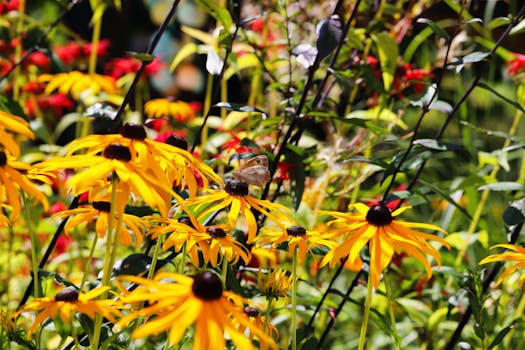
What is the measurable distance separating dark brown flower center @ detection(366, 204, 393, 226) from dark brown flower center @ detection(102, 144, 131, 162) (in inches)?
9.0

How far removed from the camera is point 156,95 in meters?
3.47

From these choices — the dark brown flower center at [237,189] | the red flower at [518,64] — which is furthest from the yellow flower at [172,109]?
the dark brown flower center at [237,189]

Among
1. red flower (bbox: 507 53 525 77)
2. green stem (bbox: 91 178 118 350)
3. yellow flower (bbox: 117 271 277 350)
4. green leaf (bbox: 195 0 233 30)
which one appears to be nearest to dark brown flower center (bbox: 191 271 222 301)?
yellow flower (bbox: 117 271 277 350)

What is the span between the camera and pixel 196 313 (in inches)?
18.0

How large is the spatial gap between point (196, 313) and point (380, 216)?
0.82ft

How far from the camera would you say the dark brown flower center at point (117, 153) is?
0.57m

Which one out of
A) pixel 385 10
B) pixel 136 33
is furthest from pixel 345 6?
pixel 136 33

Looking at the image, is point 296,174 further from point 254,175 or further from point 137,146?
point 137,146

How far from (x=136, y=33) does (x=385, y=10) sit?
252 centimetres

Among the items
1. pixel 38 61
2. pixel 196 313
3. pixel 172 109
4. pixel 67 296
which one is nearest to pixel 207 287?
pixel 196 313

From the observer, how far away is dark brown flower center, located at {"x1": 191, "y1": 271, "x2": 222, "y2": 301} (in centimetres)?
48

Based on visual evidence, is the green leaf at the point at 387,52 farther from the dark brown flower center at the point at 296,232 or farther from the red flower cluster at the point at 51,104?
the red flower cluster at the point at 51,104

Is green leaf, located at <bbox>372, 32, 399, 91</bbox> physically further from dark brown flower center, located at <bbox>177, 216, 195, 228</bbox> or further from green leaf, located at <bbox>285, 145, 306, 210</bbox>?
dark brown flower center, located at <bbox>177, 216, 195, 228</bbox>

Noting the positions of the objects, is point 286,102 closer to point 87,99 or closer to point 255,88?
point 255,88
